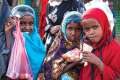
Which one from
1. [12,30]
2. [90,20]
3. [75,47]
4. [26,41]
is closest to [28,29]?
[26,41]

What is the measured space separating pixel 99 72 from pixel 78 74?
413 mm

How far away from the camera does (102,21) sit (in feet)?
12.4

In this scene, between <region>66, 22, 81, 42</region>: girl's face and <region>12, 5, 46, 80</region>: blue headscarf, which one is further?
<region>12, 5, 46, 80</region>: blue headscarf

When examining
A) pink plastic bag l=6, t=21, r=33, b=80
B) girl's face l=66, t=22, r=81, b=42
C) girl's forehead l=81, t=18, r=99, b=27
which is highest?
girl's forehead l=81, t=18, r=99, b=27

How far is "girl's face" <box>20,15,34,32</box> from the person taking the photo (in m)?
5.39

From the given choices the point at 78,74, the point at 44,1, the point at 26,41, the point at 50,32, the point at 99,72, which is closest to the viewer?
the point at 99,72

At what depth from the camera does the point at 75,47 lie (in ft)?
14.0

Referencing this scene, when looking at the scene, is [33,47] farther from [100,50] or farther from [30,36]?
[100,50]

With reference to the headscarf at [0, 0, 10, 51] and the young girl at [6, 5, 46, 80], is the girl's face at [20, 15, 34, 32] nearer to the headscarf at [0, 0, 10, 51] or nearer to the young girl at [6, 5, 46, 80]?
the young girl at [6, 5, 46, 80]

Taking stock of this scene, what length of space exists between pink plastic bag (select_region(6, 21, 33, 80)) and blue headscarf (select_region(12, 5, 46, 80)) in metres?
0.62

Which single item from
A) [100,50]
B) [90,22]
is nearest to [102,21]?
[90,22]

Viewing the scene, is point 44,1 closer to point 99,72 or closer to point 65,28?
point 65,28

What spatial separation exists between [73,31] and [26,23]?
47.3 inches

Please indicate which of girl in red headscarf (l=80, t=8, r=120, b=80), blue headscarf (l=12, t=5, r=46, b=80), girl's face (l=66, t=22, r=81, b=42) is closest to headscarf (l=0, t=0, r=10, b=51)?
girl's face (l=66, t=22, r=81, b=42)
